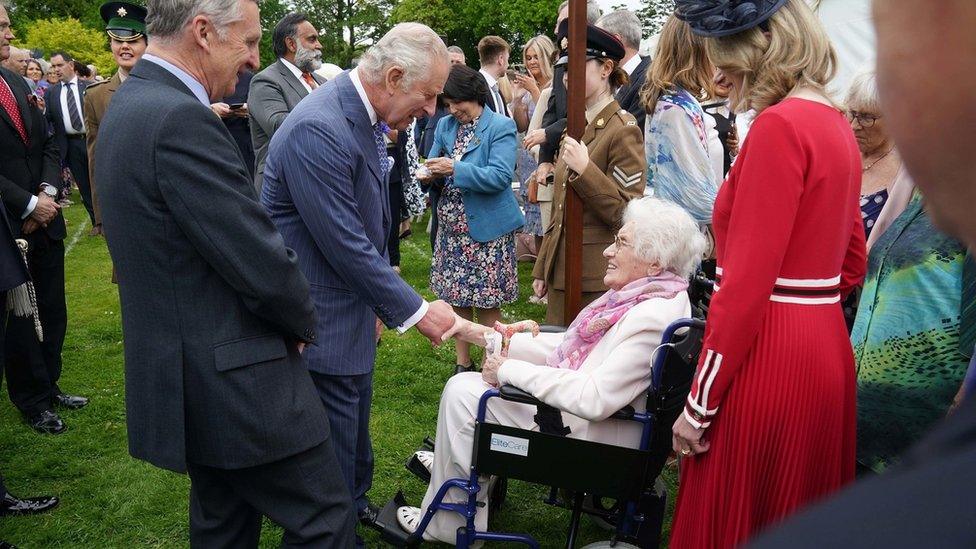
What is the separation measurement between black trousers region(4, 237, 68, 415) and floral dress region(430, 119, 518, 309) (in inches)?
96.0

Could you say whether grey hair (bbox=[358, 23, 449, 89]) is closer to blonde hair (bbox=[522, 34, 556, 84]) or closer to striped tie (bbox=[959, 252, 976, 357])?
striped tie (bbox=[959, 252, 976, 357])

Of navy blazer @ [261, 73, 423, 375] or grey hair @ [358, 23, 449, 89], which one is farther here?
grey hair @ [358, 23, 449, 89]

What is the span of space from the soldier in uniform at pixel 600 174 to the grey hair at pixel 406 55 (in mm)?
1107

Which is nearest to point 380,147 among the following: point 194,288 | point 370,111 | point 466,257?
point 370,111

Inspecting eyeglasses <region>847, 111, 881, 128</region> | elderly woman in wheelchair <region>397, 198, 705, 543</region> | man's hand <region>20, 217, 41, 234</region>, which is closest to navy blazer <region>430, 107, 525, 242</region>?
elderly woman in wheelchair <region>397, 198, 705, 543</region>

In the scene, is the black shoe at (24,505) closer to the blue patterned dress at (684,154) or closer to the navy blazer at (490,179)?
the navy blazer at (490,179)

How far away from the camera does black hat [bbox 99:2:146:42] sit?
4727 mm

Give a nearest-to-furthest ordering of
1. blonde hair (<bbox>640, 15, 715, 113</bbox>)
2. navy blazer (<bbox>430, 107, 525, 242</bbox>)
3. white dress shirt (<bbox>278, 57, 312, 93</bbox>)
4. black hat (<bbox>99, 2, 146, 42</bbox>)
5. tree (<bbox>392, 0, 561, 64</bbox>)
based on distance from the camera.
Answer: blonde hair (<bbox>640, 15, 715, 113</bbox>)
black hat (<bbox>99, 2, 146, 42</bbox>)
navy blazer (<bbox>430, 107, 525, 242</bbox>)
white dress shirt (<bbox>278, 57, 312, 93</bbox>)
tree (<bbox>392, 0, 561, 64</bbox>)

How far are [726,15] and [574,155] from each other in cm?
144

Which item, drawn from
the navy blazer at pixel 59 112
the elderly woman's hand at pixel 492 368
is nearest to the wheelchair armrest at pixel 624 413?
the elderly woman's hand at pixel 492 368

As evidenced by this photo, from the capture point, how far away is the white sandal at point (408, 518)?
131 inches

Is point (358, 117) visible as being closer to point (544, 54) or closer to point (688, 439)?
point (688, 439)

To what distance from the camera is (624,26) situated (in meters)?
4.87

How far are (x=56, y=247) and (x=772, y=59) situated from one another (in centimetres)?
438
